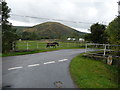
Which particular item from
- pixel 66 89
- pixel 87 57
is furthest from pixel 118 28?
pixel 66 89

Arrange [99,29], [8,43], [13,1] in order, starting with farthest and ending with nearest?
[99,29]
[13,1]
[8,43]

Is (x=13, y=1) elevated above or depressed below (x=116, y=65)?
above

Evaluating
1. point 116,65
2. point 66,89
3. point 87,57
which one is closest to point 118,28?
point 116,65

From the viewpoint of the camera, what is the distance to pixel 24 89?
402 cm

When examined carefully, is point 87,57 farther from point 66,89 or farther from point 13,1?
point 13,1

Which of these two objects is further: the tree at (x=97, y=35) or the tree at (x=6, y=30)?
the tree at (x=97, y=35)

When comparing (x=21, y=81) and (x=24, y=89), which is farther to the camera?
(x=21, y=81)

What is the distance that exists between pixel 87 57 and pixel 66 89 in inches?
271

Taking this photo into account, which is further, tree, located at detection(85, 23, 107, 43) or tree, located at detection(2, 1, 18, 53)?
tree, located at detection(85, 23, 107, 43)

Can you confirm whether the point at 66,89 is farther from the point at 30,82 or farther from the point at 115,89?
the point at 115,89

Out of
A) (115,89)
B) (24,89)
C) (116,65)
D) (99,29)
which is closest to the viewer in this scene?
(24,89)

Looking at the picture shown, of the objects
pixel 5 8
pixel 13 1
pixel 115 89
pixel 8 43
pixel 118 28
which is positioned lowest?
pixel 115 89

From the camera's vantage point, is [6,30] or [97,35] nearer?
[6,30]

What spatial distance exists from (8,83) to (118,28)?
8082 mm
